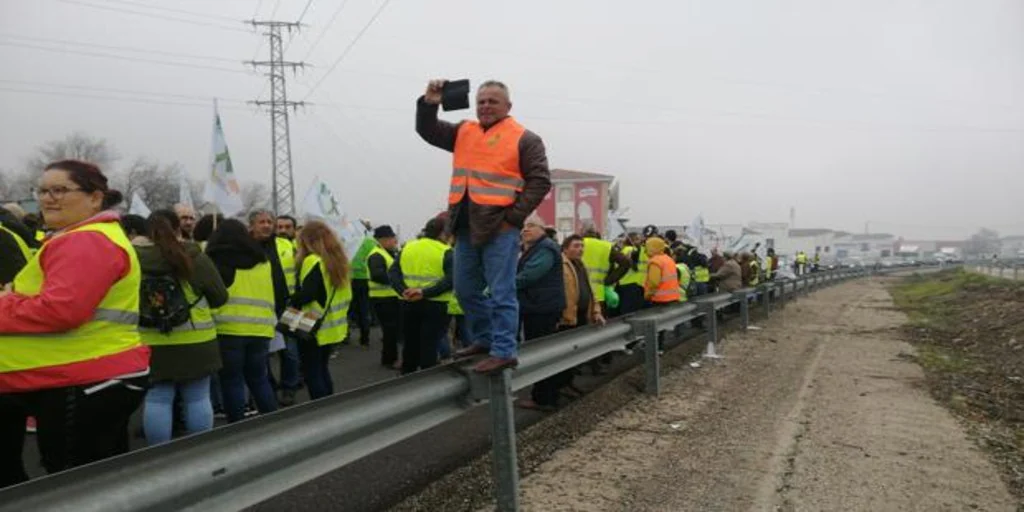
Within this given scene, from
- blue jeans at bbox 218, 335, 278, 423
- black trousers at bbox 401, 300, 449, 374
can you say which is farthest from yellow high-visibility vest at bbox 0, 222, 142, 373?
black trousers at bbox 401, 300, 449, 374

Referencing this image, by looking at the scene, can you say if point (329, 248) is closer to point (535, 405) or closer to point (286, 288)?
point (286, 288)

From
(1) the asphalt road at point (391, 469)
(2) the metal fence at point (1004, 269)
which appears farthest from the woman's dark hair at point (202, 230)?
(2) the metal fence at point (1004, 269)

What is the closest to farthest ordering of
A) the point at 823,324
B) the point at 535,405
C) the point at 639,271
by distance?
1. the point at 535,405
2. the point at 639,271
3. the point at 823,324

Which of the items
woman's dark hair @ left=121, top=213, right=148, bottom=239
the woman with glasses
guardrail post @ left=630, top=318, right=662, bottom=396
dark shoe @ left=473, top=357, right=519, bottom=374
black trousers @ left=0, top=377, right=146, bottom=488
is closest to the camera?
the woman with glasses

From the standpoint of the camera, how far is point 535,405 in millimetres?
7066

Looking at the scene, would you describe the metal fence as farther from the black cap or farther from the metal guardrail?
the metal guardrail

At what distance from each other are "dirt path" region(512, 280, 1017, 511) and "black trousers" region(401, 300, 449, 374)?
227 centimetres

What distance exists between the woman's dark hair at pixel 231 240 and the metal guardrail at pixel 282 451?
7.35 ft

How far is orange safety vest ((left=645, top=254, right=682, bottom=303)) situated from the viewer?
10102mm

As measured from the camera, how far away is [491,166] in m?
4.07

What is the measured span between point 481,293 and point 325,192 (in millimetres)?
8565

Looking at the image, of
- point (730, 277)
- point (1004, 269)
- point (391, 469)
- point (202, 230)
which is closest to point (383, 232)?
point (202, 230)

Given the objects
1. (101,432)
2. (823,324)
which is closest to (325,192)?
(101,432)

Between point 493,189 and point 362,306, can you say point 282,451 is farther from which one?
point 362,306
